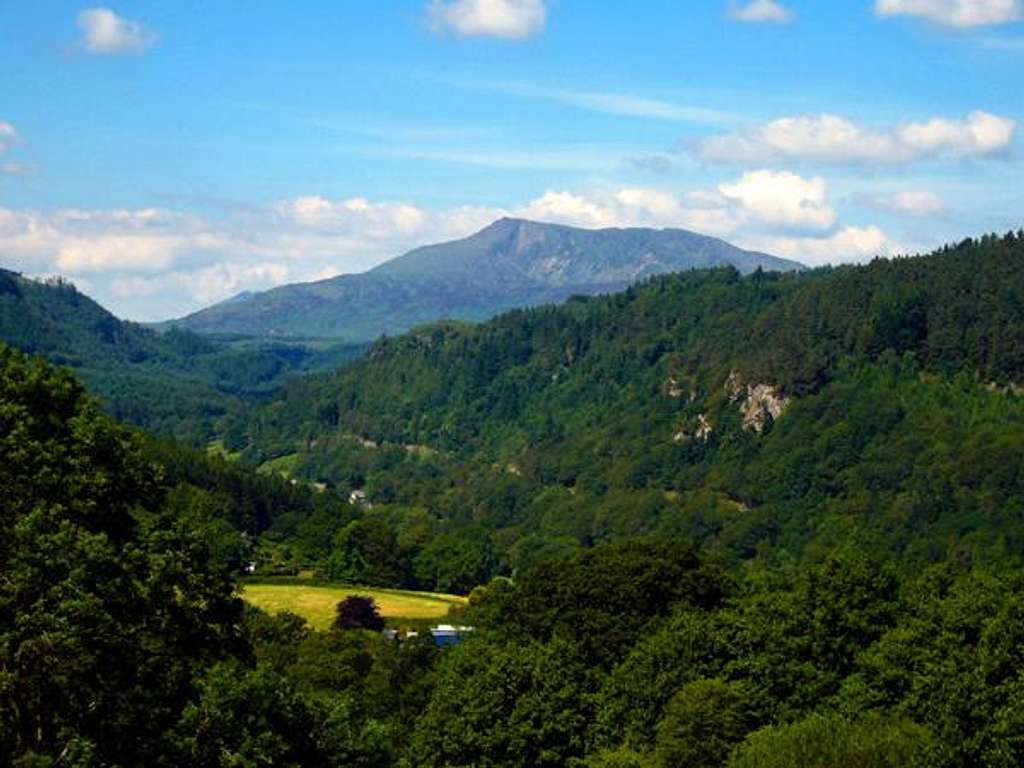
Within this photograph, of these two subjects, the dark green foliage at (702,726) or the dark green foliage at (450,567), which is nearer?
the dark green foliage at (702,726)

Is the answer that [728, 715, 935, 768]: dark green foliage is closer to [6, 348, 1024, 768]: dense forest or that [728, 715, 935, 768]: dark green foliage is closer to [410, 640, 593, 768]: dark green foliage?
[6, 348, 1024, 768]: dense forest

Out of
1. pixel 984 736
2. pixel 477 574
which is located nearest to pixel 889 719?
pixel 984 736

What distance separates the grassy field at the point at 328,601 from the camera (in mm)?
134375

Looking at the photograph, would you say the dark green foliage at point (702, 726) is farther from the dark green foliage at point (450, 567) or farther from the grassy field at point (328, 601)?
the dark green foliage at point (450, 567)

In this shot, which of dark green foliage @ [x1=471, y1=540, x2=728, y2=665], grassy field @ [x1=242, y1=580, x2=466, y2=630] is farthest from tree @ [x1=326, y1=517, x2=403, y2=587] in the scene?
dark green foliage @ [x1=471, y1=540, x2=728, y2=665]

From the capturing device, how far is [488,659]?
6028cm

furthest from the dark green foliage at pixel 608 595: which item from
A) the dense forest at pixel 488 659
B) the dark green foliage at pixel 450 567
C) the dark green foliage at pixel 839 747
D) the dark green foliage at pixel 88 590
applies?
the dark green foliage at pixel 450 567

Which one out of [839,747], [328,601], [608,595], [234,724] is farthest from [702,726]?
[328,601]

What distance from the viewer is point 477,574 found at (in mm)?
175625

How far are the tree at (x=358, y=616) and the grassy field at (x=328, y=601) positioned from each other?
2.33 meters

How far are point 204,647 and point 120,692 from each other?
657 centimetres

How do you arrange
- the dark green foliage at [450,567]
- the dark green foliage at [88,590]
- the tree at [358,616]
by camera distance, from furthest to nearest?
the dark green foliage at [450,567]
the tree at [358,616]
the dark green foliage at [88,590]

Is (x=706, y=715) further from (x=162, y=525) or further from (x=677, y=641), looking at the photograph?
(x=162, y=525)

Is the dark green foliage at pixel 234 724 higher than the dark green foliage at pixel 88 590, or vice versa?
the dark green foliage at pixel 88 590
